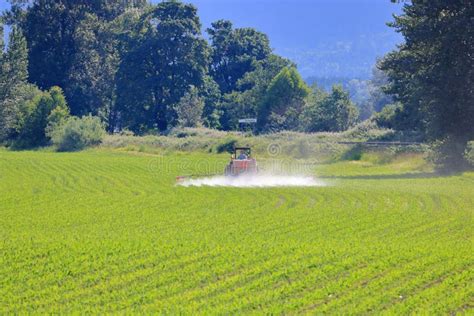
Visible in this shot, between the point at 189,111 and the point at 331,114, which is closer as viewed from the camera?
the point at 331,114

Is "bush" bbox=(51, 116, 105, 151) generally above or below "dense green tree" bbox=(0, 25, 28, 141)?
below


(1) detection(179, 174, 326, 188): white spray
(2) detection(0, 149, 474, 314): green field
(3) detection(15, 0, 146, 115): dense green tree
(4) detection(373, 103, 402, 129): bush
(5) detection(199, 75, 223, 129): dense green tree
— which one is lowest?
(2) detection(0, 149, 474, 314): green field

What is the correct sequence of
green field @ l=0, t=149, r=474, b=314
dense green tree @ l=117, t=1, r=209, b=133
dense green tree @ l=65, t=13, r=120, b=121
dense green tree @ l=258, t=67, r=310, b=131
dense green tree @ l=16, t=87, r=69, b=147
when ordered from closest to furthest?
green field @ l=0, t=149, r=474, b=314 < dense green tree @ l=16, t=87, r=69, b=147 < dense green tree @ l=258, t=67, r=310, b=131 < dense green tree @ l=117, t=1, r=209, b=133 < dense green tree @ l=65, t=13, r=120, b=121

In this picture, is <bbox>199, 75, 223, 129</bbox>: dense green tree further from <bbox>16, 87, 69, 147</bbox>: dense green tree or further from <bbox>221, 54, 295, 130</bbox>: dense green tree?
<bbox>16, 87, 69, 147</bbox>: dense green tree

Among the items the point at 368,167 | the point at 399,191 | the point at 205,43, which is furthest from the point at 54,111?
the point at 399,191

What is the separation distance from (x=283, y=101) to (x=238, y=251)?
80.9 meters

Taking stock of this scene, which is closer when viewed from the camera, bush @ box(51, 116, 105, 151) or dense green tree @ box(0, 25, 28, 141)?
bush @ box(51, 116, 105, 151)

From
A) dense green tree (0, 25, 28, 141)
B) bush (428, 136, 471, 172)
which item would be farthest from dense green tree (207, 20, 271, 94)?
bush (428, 136, 471, 172)

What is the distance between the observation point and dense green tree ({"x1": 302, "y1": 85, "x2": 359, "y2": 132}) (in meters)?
87.7

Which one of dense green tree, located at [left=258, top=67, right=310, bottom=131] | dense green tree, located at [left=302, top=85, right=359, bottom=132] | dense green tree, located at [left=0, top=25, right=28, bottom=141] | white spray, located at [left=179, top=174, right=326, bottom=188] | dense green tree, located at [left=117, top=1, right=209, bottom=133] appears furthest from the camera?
dense green tree, located at [left=117, top=1, right=209, bottom=133]

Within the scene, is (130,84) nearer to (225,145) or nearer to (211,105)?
(211,105)

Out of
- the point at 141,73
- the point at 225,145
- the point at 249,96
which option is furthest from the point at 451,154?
the point at 249,96

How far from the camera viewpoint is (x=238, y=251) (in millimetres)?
18328

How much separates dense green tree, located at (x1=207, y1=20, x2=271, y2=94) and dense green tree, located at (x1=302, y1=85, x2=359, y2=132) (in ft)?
140
